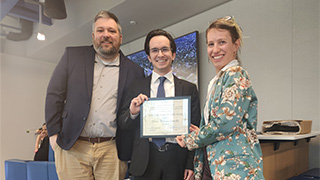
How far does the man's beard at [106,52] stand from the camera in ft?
5.53

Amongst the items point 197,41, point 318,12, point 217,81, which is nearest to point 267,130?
point 217,81

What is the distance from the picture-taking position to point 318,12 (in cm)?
253

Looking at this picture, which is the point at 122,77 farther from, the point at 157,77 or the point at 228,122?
the point at 228,122

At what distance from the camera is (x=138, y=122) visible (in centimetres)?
156

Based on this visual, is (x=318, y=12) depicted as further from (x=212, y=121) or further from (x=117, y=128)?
(x=117, y=128)

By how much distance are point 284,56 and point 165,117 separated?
1.97m

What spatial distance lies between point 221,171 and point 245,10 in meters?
2.57

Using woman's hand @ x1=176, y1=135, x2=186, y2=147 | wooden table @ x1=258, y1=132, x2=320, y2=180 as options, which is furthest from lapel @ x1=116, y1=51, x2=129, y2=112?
wooden table @ x1=258, y1=132, x2=320, y2=180

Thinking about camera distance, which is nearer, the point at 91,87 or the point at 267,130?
the point at 91,87

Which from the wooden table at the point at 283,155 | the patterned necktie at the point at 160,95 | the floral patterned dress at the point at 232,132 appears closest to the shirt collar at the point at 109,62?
the patterned necktie at the point at 160,95

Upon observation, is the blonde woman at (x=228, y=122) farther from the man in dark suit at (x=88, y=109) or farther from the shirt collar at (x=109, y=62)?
the shirt collar at (x=109, y=62)

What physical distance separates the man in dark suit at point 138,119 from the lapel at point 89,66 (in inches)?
10.3

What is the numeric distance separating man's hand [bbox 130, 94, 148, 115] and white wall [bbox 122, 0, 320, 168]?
1.65 m

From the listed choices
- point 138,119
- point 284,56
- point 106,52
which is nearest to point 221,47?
point 138,119
